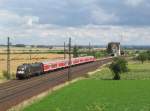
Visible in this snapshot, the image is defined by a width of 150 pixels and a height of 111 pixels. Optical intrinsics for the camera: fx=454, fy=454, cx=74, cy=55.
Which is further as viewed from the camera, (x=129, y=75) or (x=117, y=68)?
(x=129, y=75)

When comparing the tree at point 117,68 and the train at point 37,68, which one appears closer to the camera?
the train at point 37,68

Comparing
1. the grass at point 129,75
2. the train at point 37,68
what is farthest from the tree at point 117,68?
the train at point 37,68

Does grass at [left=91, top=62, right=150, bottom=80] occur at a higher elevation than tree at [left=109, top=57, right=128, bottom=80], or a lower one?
lower

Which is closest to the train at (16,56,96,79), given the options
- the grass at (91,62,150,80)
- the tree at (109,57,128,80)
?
the grass at (91,62,150,80)

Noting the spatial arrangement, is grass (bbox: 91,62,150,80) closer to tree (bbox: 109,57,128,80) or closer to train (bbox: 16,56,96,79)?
tree (bbox: 109,57,128,80)

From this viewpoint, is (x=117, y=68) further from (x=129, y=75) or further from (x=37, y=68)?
(x=37, y=68)

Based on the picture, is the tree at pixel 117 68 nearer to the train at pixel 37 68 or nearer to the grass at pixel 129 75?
the grass at pixel 129 75

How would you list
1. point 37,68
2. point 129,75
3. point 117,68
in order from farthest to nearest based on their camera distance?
1. point 129,75
2. point 37,68
3. point 117,68

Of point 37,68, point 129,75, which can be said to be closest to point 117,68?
point 129,75

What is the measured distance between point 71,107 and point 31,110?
2978 millimetres

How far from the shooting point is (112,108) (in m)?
30.8

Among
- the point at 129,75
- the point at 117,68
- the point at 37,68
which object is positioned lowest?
the point at 129,75

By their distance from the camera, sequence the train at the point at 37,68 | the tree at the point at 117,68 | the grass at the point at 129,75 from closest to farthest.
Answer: the train at the point at 37,68 → the tree at the point at 117,68 → the grass at the point at 129,75

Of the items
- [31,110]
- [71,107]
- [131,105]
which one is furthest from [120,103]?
[31,110]
